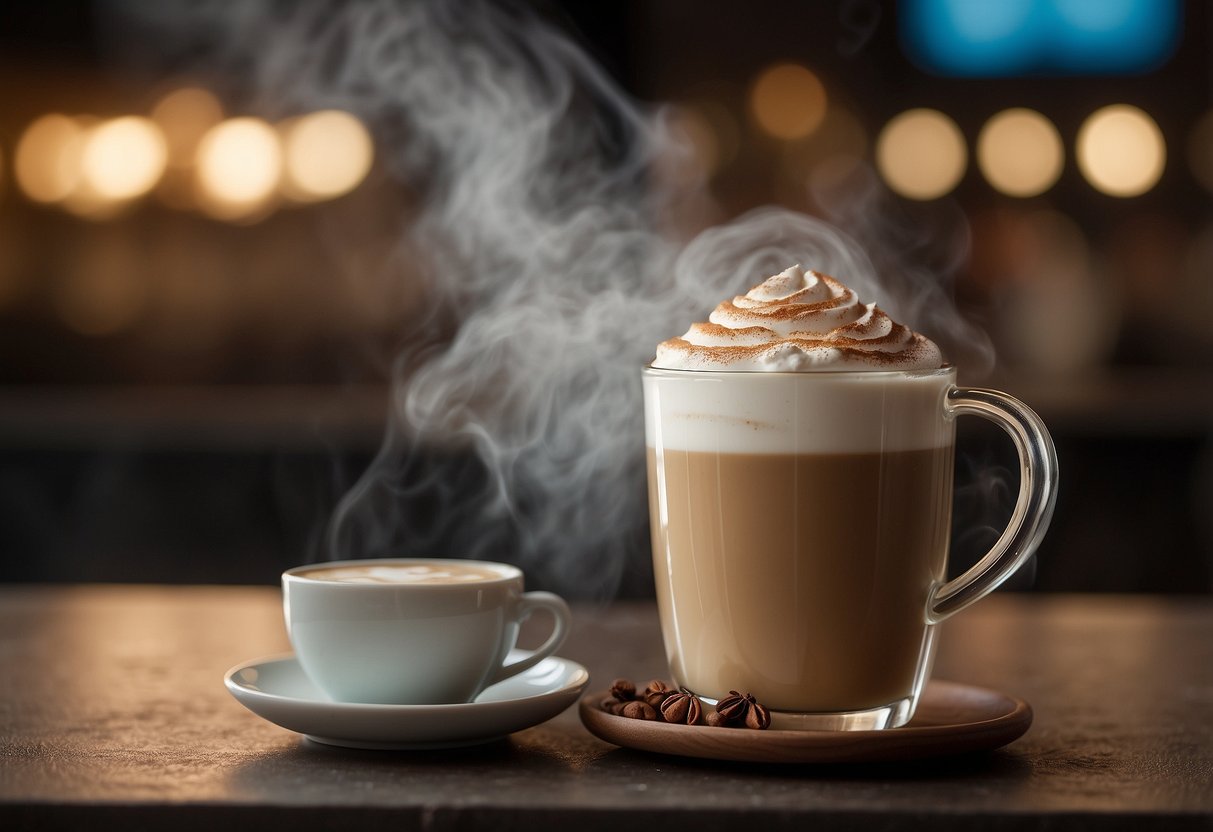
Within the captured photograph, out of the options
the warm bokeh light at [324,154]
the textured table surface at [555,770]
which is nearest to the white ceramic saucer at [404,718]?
the textured table surface at [555,770]

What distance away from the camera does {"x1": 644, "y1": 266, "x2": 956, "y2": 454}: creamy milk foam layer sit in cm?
90

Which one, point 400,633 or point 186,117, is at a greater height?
point 186,117

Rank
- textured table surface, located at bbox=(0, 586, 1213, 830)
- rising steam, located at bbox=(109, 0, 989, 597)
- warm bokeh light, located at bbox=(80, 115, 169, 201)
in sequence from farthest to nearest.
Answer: warm bokeh light, located at bbox=(80, 115, 169, 201) → rising steam, located at bbox=(109, 0, 989, 597) → textured table surface, located at bbox=(0, 586, 1213, 830)

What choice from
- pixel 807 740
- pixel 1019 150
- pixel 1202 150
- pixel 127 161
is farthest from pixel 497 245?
pixel 807 740

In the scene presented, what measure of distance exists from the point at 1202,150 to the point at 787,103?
3.89ft

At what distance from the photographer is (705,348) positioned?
94 cm

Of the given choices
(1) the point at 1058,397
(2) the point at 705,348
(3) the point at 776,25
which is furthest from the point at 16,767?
(3) the point at 776,25

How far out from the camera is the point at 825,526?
0.91 m

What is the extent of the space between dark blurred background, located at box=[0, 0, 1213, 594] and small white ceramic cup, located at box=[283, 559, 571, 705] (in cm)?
219

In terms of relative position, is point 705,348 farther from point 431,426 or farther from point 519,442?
point 519,442

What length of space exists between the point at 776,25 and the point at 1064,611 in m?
2.60

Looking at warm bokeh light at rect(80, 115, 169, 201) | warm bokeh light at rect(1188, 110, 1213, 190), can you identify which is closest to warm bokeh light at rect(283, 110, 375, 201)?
warm bokeh light at rect(80, 115, 169, 201)

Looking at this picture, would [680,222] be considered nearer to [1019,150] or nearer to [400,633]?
[1019,150]

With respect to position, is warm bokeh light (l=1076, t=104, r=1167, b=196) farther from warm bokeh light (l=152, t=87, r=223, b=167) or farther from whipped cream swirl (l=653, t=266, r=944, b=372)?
whipped cream swirl (l=653, t=266, r=944, b=372)
